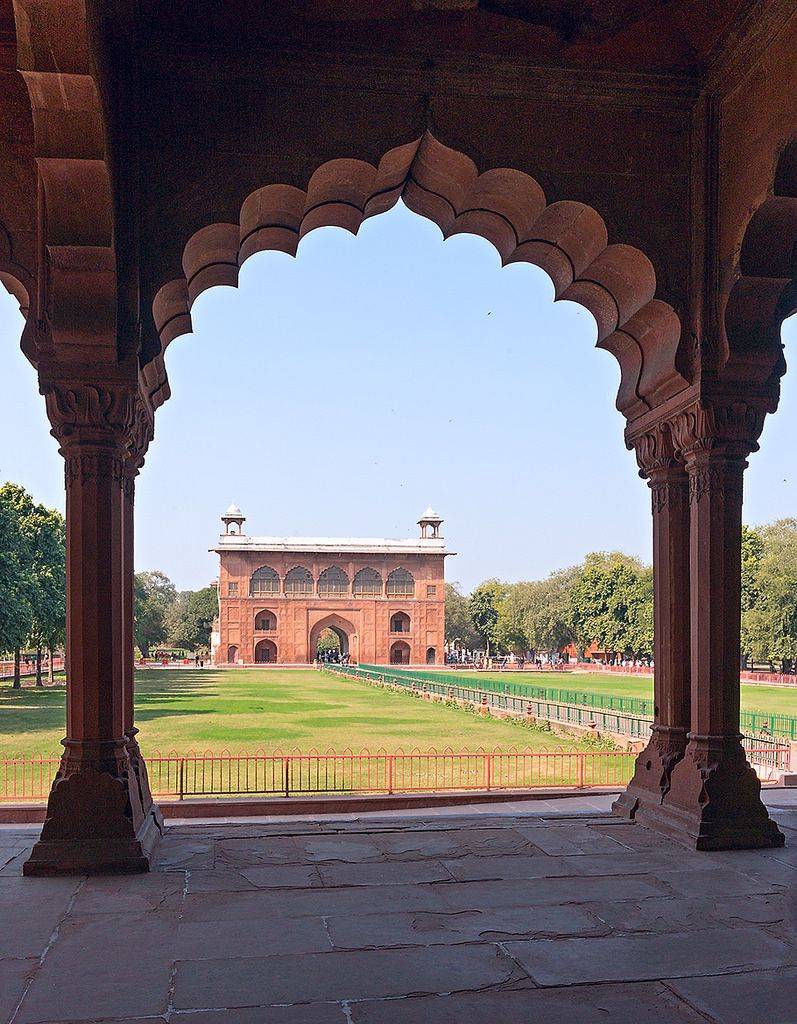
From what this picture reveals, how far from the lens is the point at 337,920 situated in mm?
4234

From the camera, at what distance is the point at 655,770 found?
630 cm

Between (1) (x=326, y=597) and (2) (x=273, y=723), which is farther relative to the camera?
(1) (x=326, y=597)

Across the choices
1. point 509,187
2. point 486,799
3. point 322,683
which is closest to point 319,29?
point 509,187

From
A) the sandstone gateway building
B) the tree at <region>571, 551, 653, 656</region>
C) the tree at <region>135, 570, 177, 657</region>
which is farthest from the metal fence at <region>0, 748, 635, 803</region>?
the sandstone gateway building

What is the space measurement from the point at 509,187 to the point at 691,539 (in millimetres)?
2481

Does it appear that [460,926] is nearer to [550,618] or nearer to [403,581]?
[403,581]

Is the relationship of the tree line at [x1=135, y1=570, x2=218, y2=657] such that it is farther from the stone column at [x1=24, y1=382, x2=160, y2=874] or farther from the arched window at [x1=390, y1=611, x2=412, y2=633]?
the stone column at [x1=24, y1=382, x2=160, y2=874]

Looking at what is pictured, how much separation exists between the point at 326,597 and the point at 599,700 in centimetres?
3452

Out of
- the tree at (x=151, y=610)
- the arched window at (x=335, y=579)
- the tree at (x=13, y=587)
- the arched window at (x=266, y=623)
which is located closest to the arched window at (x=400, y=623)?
the arched window at (x=335, y=579)

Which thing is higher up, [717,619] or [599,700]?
[717,619]

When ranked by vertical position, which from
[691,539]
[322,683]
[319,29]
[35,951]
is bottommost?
[322,683]

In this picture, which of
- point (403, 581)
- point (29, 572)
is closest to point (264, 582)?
point (403, 581)

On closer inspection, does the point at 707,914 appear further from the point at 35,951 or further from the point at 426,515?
the point at 426,515

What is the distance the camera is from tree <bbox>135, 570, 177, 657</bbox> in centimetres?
5742
